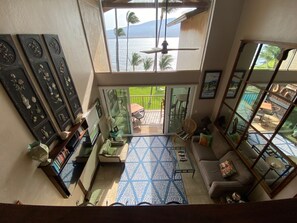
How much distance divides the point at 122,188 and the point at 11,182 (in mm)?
2445

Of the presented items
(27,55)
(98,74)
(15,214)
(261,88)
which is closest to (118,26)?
(98,74)

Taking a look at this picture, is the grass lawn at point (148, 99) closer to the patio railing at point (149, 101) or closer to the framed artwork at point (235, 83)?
the patio railing at point (149, 101)

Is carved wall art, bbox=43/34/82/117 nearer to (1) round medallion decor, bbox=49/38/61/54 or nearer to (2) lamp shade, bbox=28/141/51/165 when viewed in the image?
(1) round medallion decor, bbox=49/38/61/54

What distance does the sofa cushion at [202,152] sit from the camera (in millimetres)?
3911

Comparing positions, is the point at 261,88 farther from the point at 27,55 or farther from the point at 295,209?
the point at 27,55

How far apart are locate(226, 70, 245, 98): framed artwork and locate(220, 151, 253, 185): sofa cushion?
146cm

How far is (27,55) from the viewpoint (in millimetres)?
1786

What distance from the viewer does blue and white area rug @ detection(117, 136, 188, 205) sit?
3.41 m

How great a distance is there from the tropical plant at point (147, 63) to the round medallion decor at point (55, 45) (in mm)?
2132

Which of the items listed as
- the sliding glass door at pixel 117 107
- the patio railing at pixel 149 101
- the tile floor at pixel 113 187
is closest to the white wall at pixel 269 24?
the tile floor at pixel 113 187

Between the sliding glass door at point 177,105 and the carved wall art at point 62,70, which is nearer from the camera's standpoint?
the carved wall art at point 62,70

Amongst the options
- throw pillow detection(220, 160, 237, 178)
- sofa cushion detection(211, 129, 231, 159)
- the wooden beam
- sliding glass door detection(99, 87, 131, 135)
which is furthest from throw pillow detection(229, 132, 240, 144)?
the wooden beam

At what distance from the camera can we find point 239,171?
A: 316cm

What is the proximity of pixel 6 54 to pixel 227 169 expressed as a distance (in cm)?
420
